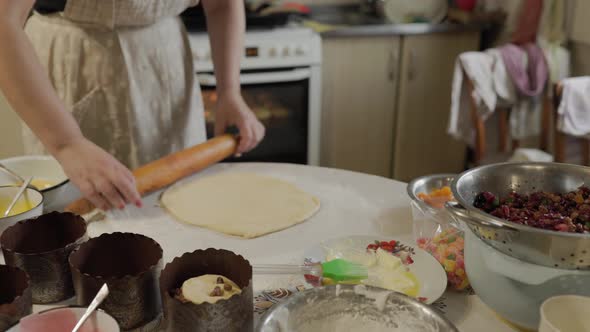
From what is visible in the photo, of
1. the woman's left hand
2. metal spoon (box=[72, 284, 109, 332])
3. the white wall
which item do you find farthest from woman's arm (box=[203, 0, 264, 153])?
the white wall

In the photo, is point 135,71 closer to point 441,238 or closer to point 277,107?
point 441,238

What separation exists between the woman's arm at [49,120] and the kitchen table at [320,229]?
78 millimetres

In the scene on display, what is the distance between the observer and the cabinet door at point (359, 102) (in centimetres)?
278

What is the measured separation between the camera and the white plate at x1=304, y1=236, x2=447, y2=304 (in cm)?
88

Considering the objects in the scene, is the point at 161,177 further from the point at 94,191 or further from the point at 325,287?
the point at 325,287

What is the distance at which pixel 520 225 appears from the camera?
729mm

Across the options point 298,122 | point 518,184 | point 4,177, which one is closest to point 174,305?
point 518,184

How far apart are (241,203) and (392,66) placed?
1.79m

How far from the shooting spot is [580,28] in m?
2.58

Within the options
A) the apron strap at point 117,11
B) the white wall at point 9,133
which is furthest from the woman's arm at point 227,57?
the white wall at point 9,133

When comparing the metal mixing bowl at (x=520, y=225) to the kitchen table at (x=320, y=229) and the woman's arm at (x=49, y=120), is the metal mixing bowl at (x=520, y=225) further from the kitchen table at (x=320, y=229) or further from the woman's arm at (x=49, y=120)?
the woman's arm at (x=49, y=120)

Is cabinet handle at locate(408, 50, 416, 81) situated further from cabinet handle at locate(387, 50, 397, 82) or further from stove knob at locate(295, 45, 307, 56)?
stove knob at locate(295, 45, 307, 56)

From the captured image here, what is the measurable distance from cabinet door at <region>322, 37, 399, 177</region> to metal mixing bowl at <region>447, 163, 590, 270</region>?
188 centimetres

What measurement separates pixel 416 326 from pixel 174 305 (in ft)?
0.99
